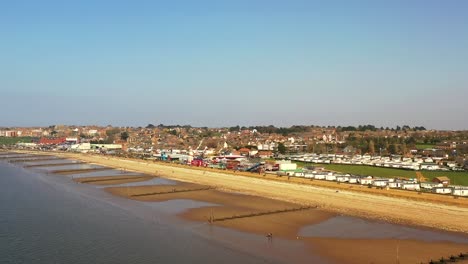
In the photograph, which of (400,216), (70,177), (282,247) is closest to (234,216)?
(282,247)

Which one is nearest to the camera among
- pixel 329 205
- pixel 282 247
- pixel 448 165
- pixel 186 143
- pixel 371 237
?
pixel 282 247

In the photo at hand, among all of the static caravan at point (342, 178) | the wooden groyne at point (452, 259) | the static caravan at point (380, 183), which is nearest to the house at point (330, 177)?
the static caravan at point (342, 178)

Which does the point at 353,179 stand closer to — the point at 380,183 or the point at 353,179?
the point at 353,179

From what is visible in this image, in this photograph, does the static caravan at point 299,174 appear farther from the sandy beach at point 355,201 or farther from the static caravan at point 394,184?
→ the static caravan at point 394,184

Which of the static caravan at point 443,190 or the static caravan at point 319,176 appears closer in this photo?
the static caravan at point 443,190

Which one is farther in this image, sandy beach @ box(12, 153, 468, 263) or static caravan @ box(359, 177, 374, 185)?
static caravan @ box(359, 177, 374, 185)

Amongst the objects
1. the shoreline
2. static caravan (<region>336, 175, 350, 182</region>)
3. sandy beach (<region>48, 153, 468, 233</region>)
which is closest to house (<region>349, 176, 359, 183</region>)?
static caravan (<region>336, 175, 350, 182</region>)

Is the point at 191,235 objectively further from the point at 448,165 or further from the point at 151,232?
the point at 448,165

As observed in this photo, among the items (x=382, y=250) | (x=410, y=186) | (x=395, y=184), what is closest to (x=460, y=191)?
(x=410, y=186)

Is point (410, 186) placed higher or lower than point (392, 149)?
lower

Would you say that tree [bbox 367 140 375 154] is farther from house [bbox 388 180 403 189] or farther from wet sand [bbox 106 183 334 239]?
wet sand [bbox 106 183 334 239]

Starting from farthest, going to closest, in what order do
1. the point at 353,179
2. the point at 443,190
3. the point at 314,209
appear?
1. the point at 353,179
2. the point at 443,190
3. the point at 314,209
